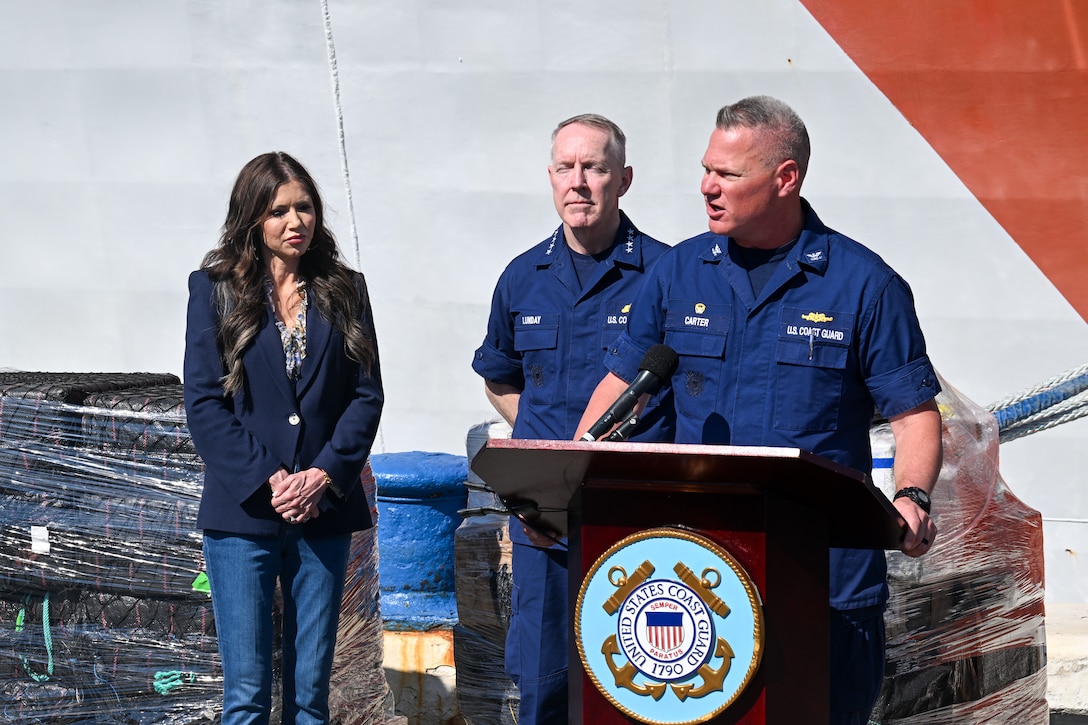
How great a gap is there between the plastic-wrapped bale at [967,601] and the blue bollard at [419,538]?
151 cm

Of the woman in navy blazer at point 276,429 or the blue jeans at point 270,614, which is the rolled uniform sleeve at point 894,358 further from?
the blue jeans at point 270,614

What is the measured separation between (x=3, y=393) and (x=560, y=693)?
1.83m

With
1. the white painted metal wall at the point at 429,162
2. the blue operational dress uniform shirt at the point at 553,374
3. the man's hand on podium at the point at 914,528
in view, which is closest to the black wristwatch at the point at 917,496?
the man's hand on podium at the point at 914,528

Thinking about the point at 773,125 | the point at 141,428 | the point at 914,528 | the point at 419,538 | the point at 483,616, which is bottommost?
the point at 483,616

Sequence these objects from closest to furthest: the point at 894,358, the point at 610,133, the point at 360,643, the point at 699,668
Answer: the point at 699,668 < the point at 894,358 < the point at 610,133 < the point at 360,643

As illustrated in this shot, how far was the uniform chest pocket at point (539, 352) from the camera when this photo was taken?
319cm

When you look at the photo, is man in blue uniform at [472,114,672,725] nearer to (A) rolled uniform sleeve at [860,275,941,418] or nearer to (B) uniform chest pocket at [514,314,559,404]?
(B) uniform chest pocket at [514,314,559,404]

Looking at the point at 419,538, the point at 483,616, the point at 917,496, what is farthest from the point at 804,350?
the point at 419,538

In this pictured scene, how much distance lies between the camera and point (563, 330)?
126 inches

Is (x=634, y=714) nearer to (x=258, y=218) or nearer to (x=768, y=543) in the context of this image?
(x=768, y=543)

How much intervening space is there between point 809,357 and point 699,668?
75 cm

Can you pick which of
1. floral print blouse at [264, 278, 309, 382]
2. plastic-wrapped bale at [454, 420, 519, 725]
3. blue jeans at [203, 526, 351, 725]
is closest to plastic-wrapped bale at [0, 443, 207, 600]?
blue jeans at [203, 526, 351, 725]

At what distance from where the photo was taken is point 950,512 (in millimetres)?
3568

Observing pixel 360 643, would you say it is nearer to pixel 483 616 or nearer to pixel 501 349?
pixel 483 616
